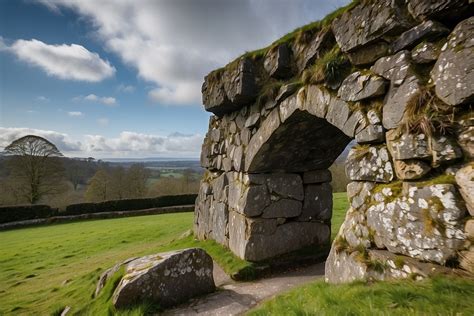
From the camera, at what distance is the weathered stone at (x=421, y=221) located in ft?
8.21

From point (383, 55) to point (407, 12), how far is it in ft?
1.61

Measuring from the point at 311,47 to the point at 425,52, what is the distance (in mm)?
2117

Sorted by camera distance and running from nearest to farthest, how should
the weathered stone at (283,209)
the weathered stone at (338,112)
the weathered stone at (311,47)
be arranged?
the weathered stone at (338,112), the weathered stone at (311,47), the weathered stone at (283,209)

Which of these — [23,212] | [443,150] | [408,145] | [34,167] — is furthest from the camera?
[34,167]

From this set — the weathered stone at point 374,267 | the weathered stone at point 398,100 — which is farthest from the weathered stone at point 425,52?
the weathered stone at point 374,267

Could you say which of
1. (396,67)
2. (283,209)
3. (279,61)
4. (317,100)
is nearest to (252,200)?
(283,209)

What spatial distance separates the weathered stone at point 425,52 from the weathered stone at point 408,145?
79cm

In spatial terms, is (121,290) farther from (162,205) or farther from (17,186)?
(17,186)

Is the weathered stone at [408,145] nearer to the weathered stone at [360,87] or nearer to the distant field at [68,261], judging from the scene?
the weathered stone at [360,87]

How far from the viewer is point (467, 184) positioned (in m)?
2.40

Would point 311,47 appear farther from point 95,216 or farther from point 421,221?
point 95,216

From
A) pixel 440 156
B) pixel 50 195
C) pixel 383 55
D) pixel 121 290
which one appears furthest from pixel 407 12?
pixel 50 195

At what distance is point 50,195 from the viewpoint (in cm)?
2930

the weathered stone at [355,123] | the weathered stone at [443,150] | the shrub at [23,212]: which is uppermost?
the weathered stone at [355,123]
